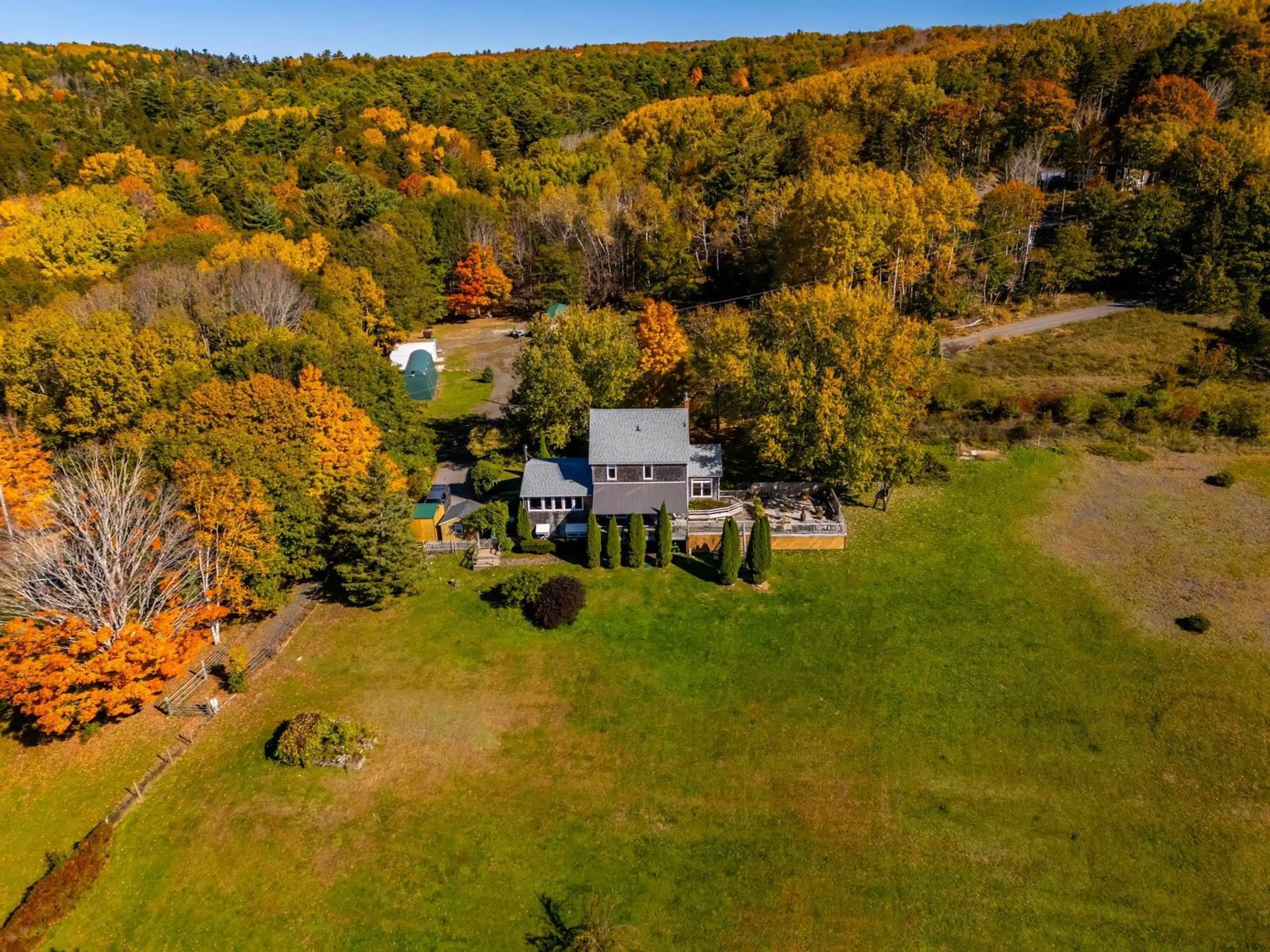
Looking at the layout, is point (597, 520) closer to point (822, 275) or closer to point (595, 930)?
point (595, 930)

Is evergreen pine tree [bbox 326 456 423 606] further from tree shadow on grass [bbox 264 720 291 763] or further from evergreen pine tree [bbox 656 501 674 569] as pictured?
evergreen pine tree [bbox 656 501 674 569]

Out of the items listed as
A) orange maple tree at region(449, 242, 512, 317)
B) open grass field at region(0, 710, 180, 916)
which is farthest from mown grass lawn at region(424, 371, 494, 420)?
open grass field at region(0, 710, 180, 916)

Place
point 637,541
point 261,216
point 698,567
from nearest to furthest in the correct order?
point 637,541, point 698,567, point 261,216

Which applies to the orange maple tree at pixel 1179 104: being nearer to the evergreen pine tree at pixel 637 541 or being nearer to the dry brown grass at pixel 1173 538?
the dry brown grass at pixel 1173 538

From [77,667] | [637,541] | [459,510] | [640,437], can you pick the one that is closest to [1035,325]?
[640,437]

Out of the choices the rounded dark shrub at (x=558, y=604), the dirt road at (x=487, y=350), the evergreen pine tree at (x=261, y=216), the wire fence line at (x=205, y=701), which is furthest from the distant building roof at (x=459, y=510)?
the evergreen pine tree at (x=261, y=216)

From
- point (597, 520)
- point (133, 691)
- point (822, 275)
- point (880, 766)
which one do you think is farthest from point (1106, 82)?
point (133, 691)

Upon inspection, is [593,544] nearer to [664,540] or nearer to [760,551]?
[664,540]
